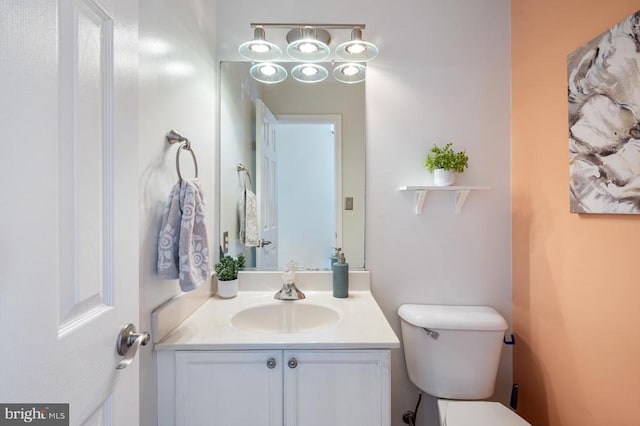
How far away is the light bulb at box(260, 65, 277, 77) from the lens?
147cm

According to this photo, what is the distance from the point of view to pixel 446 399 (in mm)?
1291

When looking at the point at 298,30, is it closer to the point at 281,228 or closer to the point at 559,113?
the point at 281,228

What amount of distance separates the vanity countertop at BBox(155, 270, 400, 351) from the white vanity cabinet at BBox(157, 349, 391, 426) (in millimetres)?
30

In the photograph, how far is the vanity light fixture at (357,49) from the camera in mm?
1347

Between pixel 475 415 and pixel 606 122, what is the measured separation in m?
1.18

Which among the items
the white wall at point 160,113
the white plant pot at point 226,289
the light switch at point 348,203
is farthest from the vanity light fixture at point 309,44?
the white plant pot at point 226,289

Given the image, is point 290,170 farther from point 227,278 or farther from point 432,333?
point 432,333

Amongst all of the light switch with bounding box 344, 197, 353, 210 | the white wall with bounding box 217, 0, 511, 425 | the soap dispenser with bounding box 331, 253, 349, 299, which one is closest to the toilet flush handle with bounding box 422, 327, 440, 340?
the white wall with bounding box 217, 0, 511, 425

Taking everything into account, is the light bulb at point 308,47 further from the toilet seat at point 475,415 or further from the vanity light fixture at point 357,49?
the toilet seat at point 475,415

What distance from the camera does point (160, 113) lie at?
3.14ft

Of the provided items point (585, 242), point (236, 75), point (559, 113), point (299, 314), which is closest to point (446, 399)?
point (299, 314)

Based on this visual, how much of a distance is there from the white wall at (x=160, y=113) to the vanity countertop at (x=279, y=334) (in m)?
0.13

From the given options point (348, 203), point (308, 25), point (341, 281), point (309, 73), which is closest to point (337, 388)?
point (341, 281)

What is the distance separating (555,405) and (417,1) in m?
2.00
